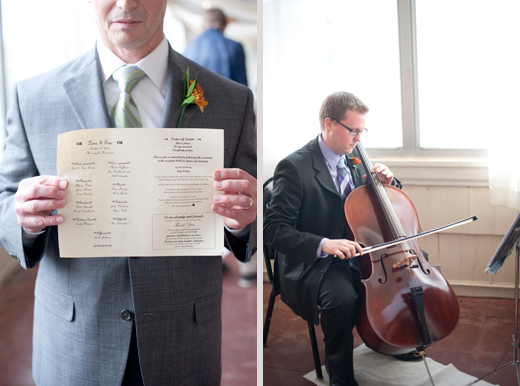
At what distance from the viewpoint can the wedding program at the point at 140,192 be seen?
105 cm

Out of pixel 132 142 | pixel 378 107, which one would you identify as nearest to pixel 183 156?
pixel 132 142

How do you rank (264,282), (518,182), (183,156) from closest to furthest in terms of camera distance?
(518,182), (183,156), (264,282)

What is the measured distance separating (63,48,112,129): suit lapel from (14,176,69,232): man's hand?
175 mm

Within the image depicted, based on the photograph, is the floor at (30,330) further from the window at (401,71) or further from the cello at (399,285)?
the window at (401,71)

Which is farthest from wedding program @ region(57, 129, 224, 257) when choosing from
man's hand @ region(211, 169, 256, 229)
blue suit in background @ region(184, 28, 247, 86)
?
blue suit in background @ region(184, 28, 247, 86)

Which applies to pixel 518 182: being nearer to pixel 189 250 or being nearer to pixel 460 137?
pixel 460 137

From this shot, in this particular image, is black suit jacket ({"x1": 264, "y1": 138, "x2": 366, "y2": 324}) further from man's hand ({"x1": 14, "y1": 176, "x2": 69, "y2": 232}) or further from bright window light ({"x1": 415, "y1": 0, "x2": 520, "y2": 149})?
man's hand ({"x1": 14, "y1": 176, "x2": 69, "y2": 232})

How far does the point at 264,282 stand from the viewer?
46.1 inches

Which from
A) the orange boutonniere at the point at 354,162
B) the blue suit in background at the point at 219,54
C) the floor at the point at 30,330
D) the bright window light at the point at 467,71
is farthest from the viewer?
the floor at the point at 30,330

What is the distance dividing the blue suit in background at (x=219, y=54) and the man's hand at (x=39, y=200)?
0.68 m

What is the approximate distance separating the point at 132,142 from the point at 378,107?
65 cm

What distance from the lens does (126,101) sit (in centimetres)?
112

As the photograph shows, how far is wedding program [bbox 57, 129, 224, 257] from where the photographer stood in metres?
1.05

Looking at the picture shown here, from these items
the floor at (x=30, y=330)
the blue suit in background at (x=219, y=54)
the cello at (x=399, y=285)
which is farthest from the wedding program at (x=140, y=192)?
the floor at (x=30, y=330)
